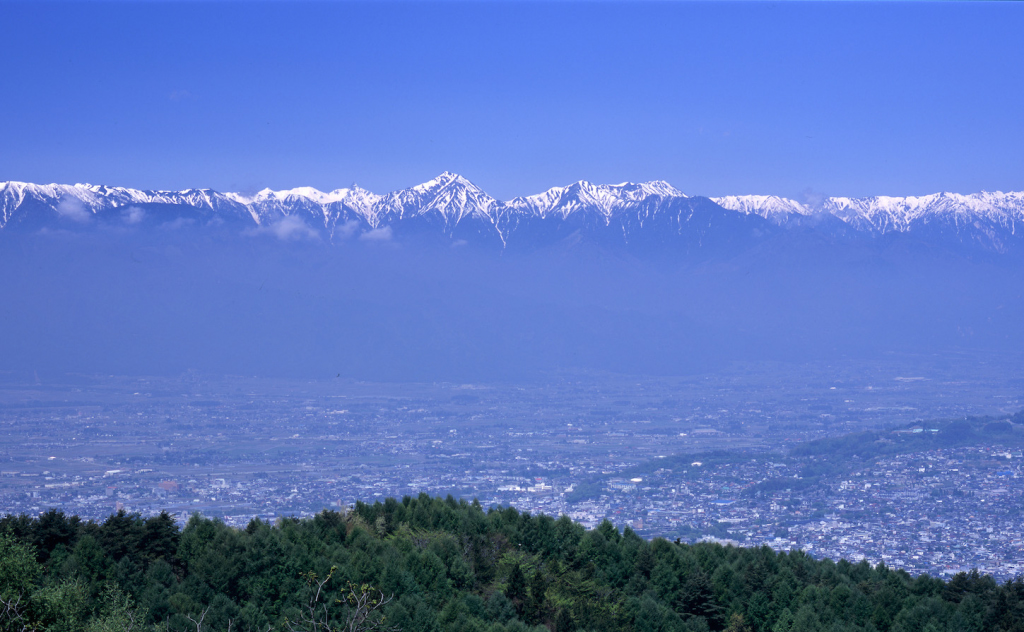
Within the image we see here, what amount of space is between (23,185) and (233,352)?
61.0 meters

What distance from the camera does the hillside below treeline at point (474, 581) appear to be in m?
21.8

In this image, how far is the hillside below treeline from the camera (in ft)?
71.5

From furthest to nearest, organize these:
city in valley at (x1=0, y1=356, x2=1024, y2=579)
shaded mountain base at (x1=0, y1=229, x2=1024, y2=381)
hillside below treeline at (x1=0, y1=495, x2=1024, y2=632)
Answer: shaded mountain base at (x1=0, y1=229, x2=1024, y2=381) → city in valley at (x1=0, y1=356, x2=1024, y2=579) → hillside below treeline at (x1=0, y1=495, x2=1024, y2=632)

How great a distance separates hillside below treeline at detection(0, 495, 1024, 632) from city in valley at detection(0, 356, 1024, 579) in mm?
6835

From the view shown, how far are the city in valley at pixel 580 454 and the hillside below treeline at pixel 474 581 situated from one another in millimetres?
6835

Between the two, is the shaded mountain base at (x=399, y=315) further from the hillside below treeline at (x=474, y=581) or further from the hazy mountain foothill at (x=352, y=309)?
the hillside below treeline at (x=474, y=581)

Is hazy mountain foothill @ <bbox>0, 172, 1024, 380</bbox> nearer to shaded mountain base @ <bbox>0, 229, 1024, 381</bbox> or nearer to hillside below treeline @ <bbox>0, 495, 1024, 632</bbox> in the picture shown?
shaded mountain base @ <bbox>0, 229, 1024, 381</bbox>

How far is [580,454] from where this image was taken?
82562 millimetres

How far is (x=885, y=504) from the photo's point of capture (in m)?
59.2

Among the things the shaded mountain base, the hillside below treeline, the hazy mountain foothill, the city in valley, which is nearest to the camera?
the hillside below treeline

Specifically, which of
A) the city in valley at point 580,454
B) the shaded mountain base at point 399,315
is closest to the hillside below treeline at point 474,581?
the city in valley at point 580,454

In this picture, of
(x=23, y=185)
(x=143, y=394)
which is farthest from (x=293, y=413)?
(x=23, y=185)

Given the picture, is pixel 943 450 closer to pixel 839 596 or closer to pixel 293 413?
pixel 839 596

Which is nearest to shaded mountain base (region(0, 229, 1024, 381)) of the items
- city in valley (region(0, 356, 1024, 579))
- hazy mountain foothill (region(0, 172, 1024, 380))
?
hazy mountain foothill (region(0, 172, 1024, 380))
